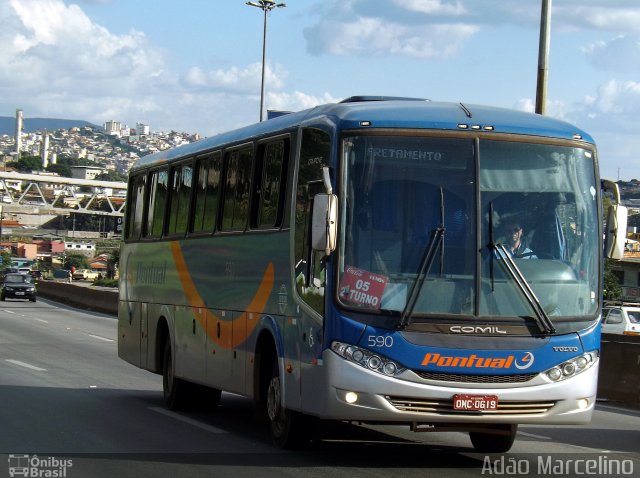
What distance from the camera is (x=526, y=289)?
10.2 meters

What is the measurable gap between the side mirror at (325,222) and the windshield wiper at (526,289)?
1.34 m

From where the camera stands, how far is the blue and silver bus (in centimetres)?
1004

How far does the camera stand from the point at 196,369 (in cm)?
1455

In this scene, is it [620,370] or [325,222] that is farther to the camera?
[620,370]

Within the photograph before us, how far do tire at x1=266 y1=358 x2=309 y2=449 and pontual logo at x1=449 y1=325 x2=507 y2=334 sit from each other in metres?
1.87

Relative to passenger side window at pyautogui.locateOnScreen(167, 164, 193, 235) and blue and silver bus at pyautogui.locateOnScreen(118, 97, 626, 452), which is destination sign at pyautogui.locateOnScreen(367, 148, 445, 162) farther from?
passenger side window at pyautogui.locateOnScreen(167, 164, 193, 235)

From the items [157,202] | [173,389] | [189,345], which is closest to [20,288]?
[157,202]

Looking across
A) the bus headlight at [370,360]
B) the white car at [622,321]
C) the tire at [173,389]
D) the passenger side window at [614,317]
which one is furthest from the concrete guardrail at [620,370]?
the passenger side window at [614,317]

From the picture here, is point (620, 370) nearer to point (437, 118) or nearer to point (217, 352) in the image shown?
point (217, 352)

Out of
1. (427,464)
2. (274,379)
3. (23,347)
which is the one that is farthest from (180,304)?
(23,347)

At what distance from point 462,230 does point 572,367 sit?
57.7 inches

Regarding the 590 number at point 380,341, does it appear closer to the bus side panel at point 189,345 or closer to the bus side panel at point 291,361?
the bus side panel at point 291,361

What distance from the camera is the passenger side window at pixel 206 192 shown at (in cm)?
1428

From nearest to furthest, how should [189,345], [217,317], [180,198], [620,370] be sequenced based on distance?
[217,317] → [189,345] → [180,198] → [620,370]
